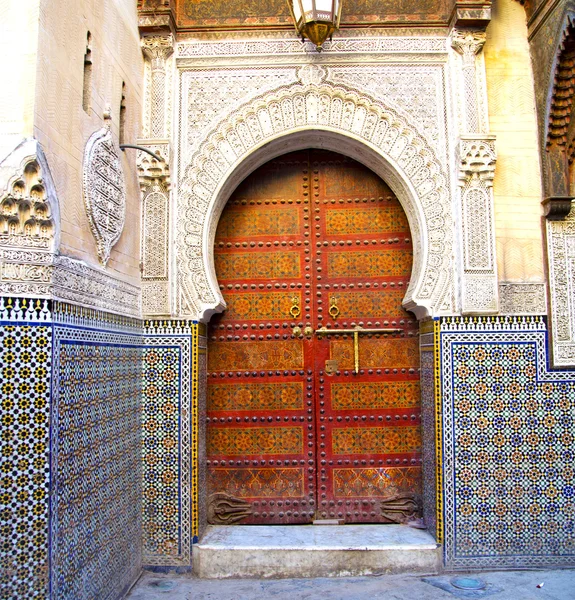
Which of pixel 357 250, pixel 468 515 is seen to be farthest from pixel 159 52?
pixel 468 515

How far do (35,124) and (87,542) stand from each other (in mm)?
1758

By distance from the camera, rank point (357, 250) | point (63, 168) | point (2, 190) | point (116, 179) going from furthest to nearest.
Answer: point (357, 250)
point (116, 179)
point (63, 168)
point (2, 190)

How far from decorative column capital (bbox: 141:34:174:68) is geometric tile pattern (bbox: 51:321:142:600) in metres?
1.67

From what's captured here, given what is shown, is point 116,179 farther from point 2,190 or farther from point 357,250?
point 357,250

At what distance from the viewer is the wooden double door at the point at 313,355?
3.60m

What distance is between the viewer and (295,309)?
12.1 feet

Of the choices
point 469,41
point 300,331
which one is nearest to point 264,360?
point 300,331

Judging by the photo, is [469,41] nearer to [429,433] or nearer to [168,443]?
[429,433]

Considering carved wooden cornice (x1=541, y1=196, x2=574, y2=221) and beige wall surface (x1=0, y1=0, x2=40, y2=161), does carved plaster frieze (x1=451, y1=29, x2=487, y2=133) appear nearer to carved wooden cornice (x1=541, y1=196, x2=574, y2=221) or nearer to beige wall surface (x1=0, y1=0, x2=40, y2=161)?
carved wooden cornice (x1=541, y1=196, x2=574, y2=221)

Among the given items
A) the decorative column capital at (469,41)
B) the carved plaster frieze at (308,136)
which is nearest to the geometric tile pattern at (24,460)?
the carved plaster frieze at (308,136)

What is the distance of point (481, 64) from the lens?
11.6ft

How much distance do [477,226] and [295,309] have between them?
3.93 ft

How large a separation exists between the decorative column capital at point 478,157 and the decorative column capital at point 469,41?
514 millimetres

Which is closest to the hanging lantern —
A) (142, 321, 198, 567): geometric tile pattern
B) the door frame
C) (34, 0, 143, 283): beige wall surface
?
the door frame
